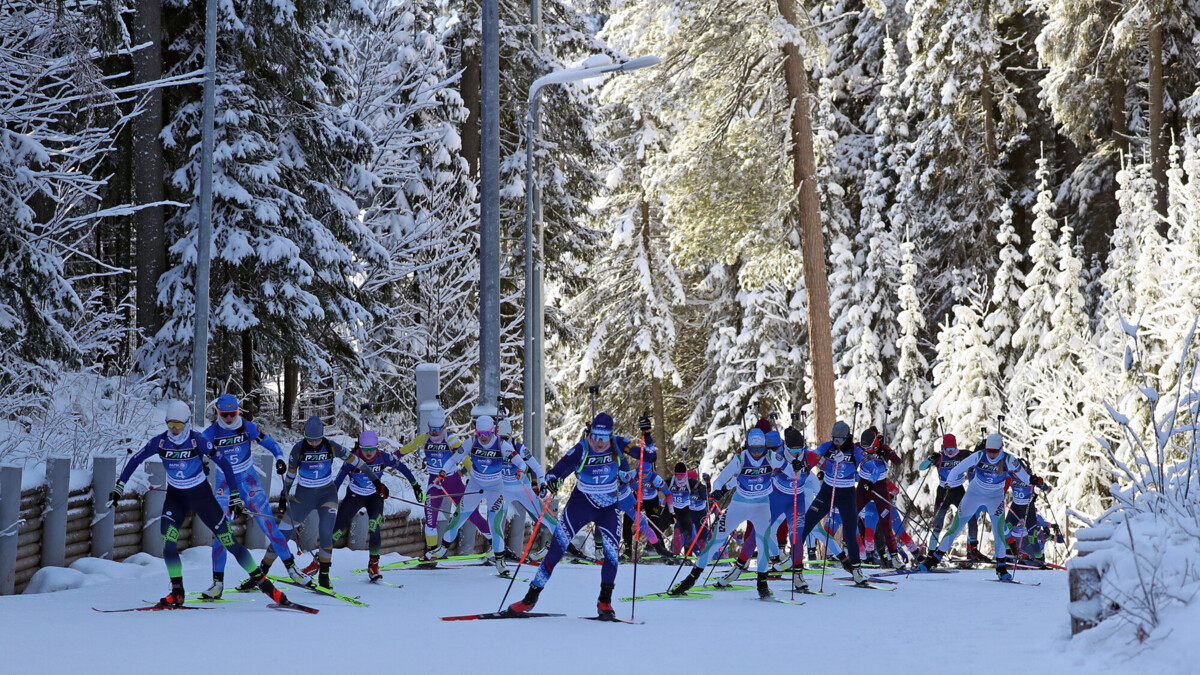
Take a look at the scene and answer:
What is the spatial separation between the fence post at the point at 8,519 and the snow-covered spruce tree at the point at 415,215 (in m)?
13.1

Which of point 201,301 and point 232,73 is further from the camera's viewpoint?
point 232,73

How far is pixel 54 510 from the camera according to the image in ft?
39.6

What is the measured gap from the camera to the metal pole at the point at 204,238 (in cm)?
1559

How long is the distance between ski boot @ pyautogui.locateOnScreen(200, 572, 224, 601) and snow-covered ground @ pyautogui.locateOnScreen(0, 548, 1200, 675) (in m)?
0.29

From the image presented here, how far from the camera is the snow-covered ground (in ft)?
24.8

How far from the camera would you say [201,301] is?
16.0m

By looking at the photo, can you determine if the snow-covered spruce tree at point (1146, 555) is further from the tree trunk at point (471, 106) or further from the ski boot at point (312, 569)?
the tree trunk at point (471, 106)

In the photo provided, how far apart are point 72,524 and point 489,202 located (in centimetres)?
593

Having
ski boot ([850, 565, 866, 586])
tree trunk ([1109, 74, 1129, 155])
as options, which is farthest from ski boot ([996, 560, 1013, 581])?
tree trunk ([1109, 74, 1129, 155])

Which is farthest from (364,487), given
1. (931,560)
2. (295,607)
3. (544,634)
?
(931,560)

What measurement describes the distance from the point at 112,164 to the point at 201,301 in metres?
6.28

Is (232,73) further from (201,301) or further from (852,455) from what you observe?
(852,455)

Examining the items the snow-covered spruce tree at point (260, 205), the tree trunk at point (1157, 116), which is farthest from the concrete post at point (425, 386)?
the tree trunk at point (1157, 116)

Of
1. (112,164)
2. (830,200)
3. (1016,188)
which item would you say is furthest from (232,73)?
(1016,188)
